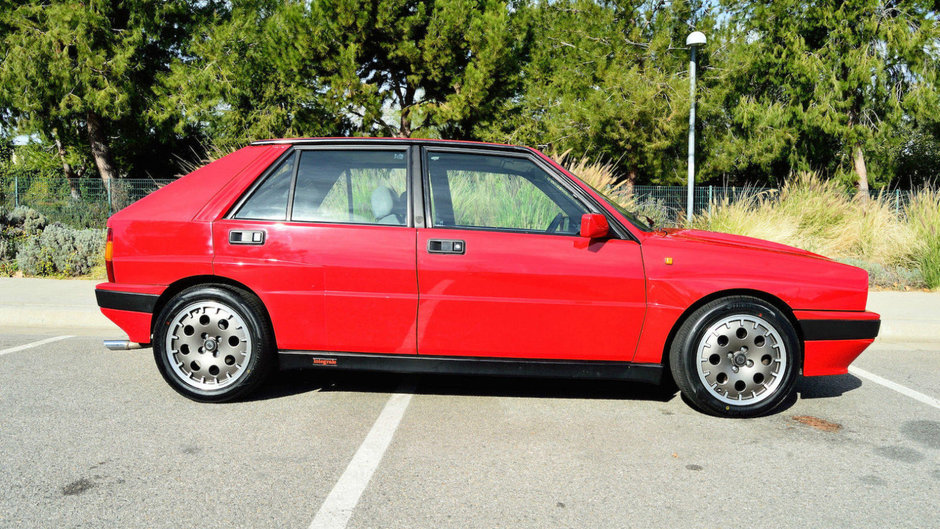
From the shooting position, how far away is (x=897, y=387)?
16.7 ft

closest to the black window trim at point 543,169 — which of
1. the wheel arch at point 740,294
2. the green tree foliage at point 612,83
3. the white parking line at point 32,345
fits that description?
the wheel arch at point 740,294

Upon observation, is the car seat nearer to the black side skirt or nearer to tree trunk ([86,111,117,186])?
the black side skirt

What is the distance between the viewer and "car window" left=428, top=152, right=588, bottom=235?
4.27 meters

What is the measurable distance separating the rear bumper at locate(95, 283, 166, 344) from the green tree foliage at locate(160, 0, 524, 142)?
22.8 metres

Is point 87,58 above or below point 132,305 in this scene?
above

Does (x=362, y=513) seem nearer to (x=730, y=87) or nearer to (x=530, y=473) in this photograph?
(x=530, y=473)

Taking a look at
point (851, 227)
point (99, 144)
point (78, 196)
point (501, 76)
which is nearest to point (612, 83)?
point (501, 76)

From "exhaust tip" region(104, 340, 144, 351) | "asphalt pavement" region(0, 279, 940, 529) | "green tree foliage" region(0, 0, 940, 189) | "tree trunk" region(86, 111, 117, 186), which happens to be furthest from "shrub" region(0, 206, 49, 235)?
"tree trunk" region(86, 111, 117, 186)

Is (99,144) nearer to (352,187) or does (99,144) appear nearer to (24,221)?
(24,221)

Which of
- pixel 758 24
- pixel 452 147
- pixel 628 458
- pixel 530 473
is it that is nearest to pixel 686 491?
pixel 628 458

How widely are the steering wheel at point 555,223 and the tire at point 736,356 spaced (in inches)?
37.2

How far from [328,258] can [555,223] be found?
1.38 m

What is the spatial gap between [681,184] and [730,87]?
4136mm

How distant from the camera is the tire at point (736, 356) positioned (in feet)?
13.6
